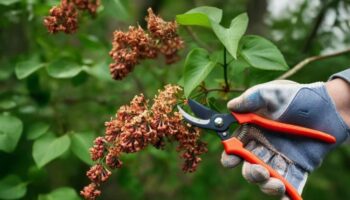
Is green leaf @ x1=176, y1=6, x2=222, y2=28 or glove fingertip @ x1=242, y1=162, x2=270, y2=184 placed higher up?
green leaf @ x1=176, y1=6, x2=222, y2=28

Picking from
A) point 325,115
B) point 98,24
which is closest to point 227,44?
point 325,115

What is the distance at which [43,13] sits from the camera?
207cm

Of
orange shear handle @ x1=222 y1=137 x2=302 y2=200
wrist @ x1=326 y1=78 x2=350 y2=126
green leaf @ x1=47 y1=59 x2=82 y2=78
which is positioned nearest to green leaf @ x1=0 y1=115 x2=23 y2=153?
green leaf @ x1=47 y1=59 x2=82 y2=78

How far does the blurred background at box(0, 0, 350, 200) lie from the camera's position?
2.00 m

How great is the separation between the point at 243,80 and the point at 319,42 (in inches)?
30.7

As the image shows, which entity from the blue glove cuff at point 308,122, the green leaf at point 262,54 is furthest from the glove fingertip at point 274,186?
the green leaf at point 262,54

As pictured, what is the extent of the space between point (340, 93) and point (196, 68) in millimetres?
387

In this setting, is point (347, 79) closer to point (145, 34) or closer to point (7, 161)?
point (145, 34)

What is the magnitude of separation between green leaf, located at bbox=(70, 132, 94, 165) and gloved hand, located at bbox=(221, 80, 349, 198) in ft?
2.03

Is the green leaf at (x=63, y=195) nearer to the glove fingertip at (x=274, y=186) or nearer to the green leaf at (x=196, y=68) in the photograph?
the green leaf at (x=196, y=68)

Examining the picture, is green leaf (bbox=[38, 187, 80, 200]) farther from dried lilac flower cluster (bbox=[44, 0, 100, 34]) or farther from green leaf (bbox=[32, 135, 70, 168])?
dried lilac flower cluster (bbox=[44, 0, 100, 34])

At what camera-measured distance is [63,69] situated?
204 cm

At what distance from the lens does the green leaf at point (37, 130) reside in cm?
200

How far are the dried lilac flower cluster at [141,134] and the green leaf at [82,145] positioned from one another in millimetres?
480
